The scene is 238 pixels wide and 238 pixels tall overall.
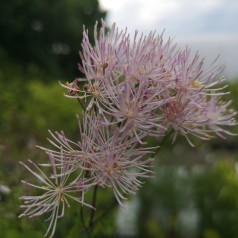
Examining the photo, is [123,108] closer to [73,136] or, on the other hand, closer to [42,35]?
[73,136]

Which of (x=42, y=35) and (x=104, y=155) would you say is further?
(x=42, y=35)

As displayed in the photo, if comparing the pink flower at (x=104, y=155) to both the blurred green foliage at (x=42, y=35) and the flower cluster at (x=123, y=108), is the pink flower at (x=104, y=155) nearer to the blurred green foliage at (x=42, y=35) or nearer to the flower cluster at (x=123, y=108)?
the flower cluster at (x=123, y=108)

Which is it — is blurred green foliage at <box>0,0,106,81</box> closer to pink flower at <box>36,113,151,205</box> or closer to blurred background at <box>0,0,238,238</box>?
blurred background at <box>0,0,238,238</box>

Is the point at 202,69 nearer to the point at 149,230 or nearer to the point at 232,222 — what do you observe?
the point at 232,222

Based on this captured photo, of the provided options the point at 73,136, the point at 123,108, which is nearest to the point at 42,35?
the point at 73,136

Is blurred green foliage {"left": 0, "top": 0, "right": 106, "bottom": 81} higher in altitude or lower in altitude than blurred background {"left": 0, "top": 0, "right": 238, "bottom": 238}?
higher

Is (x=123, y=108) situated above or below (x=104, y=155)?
above

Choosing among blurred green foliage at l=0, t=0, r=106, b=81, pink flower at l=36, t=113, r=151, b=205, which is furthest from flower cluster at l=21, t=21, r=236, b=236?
blurred green foliage at l=0, t=0, r=106, b=81

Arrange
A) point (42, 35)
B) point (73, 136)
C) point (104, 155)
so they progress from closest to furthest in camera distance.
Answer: point (104, 155) → point (73, 136) → point (42, 35)

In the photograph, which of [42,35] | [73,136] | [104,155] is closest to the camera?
[104,155]
